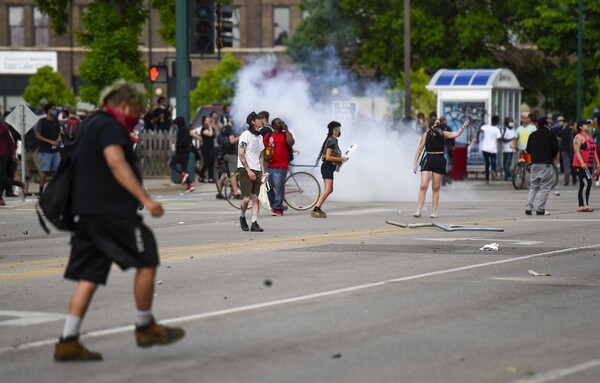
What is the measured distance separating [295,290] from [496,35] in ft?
135

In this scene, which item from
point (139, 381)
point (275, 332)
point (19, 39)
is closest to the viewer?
point (139, 381)

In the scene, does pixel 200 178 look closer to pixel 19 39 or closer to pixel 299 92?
pixel 299 92

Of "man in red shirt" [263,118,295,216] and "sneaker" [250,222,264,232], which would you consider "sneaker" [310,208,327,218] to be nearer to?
"man in red shirt" [263,118,295,216]

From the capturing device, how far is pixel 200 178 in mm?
33219

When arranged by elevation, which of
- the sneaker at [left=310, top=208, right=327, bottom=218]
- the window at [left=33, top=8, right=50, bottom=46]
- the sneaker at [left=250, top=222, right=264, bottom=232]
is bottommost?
the sneaker at [left=310, top=208, right=327, bottom=218]

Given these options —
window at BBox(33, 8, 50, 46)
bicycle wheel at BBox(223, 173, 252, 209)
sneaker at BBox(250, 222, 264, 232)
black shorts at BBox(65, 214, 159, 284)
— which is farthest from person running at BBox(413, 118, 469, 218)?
window at BBox(33, 8, 50, 46)

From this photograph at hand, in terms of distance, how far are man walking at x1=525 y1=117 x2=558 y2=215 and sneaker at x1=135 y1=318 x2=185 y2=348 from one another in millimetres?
14261

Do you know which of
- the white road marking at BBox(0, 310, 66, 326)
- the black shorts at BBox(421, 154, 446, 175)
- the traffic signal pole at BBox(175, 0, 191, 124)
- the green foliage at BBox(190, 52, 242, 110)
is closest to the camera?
the white road marking at BBox(0, 310, 66, 326)

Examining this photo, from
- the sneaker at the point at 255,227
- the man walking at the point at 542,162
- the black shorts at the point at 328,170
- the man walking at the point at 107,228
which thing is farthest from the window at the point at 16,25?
the man walking at the point at 107,228

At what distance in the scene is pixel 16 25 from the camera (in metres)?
74.6

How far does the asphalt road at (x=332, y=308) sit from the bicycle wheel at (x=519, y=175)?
1246 cm

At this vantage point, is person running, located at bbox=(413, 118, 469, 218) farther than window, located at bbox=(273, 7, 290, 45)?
No

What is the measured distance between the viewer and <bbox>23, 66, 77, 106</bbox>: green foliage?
6341 centimetres

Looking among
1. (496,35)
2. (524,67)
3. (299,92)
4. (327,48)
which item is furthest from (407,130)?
(327,48)
